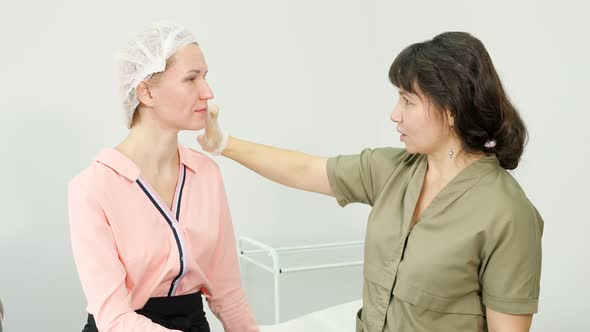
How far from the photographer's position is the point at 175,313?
1.57 meters

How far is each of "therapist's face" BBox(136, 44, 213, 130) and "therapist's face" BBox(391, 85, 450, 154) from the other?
448mm

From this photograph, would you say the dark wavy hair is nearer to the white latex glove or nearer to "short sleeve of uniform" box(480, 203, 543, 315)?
"short sleeve of uniform" box(480, 203, 543, 315)

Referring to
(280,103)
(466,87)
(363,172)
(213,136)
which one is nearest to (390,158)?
(363,172)

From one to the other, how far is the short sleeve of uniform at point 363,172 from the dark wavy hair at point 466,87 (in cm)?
25

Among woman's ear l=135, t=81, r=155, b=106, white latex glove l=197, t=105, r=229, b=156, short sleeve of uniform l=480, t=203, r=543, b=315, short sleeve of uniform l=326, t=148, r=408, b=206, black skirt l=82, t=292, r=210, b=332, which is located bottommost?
black skirt l=82, t=292, r=210, b=332

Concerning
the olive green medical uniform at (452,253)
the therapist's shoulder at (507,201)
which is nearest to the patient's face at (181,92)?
the olive green medical uniform at (452,253)

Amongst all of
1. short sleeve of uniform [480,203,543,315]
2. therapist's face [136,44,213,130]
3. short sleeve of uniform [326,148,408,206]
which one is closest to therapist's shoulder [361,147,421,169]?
short sleeve of uniform [326,148,408,206]

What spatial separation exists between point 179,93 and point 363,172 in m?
0.53

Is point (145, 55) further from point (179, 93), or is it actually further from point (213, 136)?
point (213, 136)

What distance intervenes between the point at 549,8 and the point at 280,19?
113 centimetres

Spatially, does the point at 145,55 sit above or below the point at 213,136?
above

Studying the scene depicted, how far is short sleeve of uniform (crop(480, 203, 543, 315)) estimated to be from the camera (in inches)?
59.2

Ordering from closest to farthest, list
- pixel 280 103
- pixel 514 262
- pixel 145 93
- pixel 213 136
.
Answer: pixel 514 262, pixel 145 93, pixel 213 136, pixel 280 103

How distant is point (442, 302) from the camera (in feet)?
5.20
